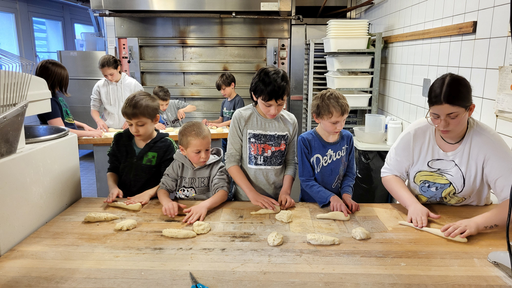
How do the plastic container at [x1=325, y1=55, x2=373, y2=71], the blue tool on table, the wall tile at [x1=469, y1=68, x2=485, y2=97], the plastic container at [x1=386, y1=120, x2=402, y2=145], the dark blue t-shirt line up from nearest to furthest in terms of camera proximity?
the blue tool on table, the wall tile at [x1=469, y1=68, x2=485, y2=97], the dark blue t-shirt, the plastic container at [x1=386, y1=120, x2=402, y2=145], the plastic container at [x1=325, y1=55, x2=373, y2=71]

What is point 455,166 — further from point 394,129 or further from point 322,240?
point 394,129

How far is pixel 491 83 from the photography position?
1.78 m

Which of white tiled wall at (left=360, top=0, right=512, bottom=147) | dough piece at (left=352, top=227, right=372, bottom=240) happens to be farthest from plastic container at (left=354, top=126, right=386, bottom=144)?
dough piece at (left=352, top=227, right=372, bottom=240)

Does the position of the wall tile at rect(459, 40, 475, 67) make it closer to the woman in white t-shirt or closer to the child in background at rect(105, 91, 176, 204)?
the woman in white t-shirt

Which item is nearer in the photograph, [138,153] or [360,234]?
[360,234]

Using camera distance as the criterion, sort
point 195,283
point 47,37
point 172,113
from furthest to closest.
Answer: point 47,37 → point 172,113 → point 195,283

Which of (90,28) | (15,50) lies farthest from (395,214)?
(90,28)

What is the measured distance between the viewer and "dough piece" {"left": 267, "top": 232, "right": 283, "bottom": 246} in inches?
44.1

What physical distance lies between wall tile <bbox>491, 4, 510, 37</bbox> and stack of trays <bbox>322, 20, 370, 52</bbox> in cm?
136

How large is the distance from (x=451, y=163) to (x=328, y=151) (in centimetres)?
51

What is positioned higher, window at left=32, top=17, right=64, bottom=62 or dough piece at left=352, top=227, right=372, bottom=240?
window at left=32, top=17, right=64, bottom=62

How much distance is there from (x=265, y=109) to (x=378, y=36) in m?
2.01

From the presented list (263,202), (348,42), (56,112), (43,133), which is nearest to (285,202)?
(263,202)

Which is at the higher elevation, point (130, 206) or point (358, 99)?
point (358, 99)
